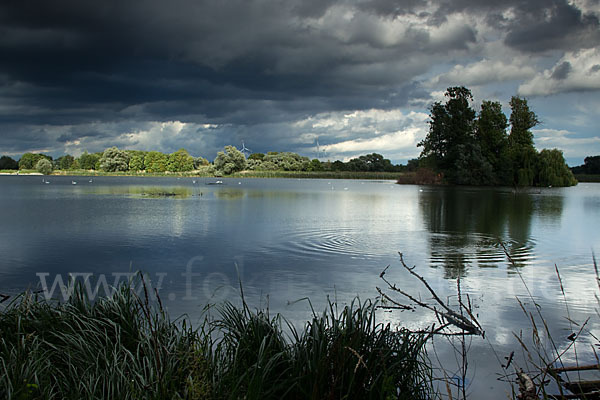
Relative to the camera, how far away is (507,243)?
42.7 feet

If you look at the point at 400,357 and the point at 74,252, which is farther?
the point at 74,252

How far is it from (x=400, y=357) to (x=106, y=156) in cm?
14989

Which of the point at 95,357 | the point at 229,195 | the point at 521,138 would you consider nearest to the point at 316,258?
the point at 95,357

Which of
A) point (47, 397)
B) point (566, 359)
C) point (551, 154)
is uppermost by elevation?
point (551, 154)

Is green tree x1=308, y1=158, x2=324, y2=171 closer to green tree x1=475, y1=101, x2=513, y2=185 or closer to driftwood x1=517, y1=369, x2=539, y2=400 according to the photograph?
green tree x1=475, y1=101, x2=513, y2=185

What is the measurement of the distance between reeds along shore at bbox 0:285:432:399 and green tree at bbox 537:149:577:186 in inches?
2551

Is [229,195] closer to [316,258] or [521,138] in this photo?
[316,258]

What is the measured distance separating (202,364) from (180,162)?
6143 inches

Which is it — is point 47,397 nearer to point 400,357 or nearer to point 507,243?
point 400,357

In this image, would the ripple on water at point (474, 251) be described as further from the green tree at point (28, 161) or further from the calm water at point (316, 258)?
the green tree at point (28, 161)

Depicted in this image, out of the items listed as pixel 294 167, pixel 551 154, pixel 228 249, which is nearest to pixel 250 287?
pixel 228 249

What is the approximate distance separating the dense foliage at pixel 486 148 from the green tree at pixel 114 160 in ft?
332

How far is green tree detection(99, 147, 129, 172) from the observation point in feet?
453

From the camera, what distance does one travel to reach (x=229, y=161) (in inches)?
4683
